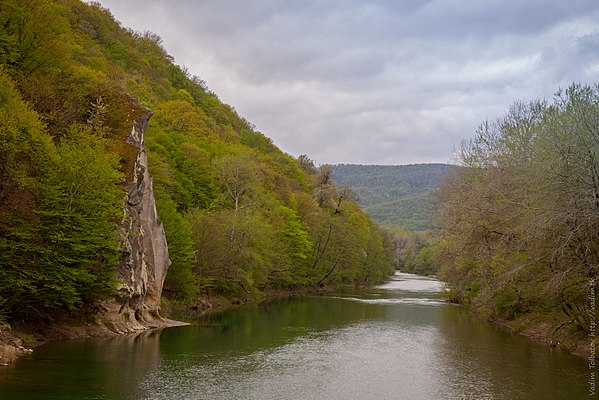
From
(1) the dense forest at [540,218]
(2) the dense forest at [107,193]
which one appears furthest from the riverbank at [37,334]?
(1) the dense forest at [540,218]

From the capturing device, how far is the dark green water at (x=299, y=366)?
1823 cm

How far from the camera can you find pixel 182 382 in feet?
63.0

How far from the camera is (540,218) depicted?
25.4 m

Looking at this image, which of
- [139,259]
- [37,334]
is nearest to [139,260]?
[139,259]

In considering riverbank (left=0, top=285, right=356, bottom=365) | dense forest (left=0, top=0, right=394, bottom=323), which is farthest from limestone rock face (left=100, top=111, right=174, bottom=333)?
dense forest (left=0, top=0, right=394, bottom=323)

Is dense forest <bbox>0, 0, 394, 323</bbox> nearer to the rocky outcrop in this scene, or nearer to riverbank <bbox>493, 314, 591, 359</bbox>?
the rocky outcrop

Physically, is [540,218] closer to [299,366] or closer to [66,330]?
[299,366]

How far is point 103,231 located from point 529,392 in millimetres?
19951

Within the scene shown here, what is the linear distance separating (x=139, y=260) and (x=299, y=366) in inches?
543

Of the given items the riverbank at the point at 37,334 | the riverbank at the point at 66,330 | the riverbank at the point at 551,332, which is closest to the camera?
the riverbank at the point at 37,334

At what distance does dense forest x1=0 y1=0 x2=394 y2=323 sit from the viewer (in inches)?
938

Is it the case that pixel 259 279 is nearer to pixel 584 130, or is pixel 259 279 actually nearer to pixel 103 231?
pixel 103 231

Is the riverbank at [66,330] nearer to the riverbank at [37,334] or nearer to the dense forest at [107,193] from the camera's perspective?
the riverbank at [37,334]

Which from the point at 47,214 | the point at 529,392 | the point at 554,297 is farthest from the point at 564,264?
the point at 47,214
